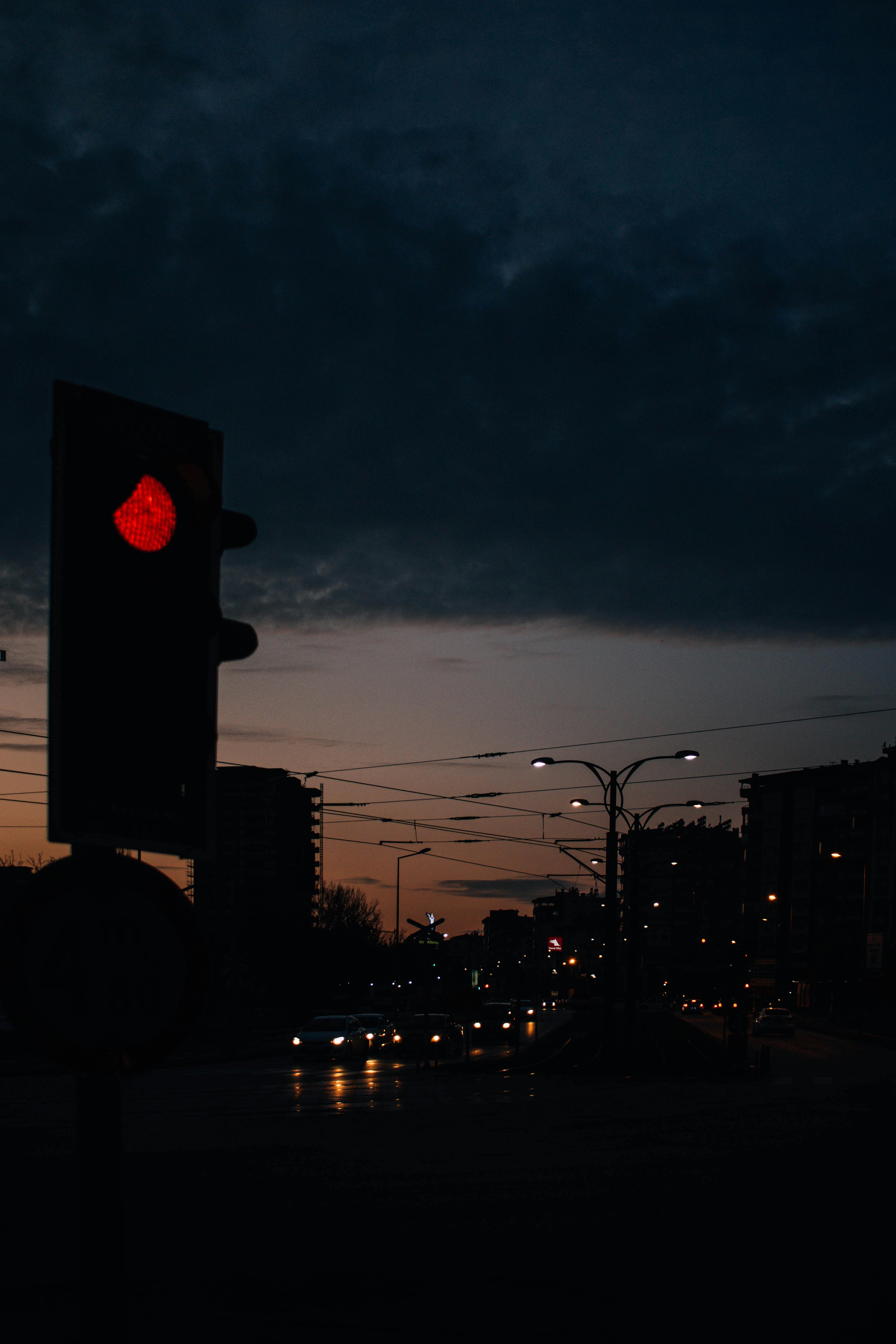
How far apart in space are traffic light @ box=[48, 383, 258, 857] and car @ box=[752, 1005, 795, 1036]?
69794 mm

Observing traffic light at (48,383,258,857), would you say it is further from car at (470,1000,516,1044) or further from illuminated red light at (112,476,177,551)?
car at (470,1000,516,1044)

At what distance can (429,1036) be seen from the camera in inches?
1681

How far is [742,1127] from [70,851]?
19040mm

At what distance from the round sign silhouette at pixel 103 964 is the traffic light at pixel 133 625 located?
20 cm

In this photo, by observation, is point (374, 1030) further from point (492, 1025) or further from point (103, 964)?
point (103, 964)

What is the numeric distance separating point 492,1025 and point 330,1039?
20325 mm

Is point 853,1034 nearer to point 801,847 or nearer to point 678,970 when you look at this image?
point 801,847

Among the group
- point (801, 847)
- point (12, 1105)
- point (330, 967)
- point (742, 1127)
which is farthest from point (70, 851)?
point (801, 847)

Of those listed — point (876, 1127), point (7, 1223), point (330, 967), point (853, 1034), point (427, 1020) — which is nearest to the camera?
point (7, 1223)

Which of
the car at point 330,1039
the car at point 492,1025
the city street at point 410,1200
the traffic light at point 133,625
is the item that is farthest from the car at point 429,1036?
the traffic light at point 133,625

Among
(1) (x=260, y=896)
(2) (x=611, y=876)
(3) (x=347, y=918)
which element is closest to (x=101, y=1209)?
(2) (x=611, y=876)

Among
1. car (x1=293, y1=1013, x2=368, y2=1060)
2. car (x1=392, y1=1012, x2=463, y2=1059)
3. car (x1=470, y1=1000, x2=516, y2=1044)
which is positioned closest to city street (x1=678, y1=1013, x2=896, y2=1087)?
car (x1=470, y1=1000, x2=516, y2=1044)

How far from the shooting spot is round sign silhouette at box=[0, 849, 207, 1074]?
330 centimetres

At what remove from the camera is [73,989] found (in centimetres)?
335
